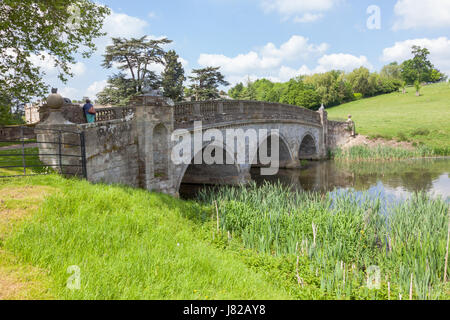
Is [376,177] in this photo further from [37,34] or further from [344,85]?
[344,85]

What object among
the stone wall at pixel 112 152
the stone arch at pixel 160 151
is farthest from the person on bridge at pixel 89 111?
the stone arch at pixel 160 151

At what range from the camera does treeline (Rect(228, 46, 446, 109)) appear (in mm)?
55406

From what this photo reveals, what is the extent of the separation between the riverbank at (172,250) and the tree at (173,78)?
23.1 meters

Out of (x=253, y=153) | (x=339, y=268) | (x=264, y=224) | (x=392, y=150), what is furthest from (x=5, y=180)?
(x=392, y=150)

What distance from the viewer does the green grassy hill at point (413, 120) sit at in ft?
98.4

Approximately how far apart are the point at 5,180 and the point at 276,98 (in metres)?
62.4

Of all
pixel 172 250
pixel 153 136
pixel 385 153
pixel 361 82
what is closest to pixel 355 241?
pixel 172 250

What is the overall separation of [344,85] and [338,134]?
38930 millimetres

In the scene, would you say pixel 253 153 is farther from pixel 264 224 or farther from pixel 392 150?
pixel 392 150

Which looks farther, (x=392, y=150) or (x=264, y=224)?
(x=392, y=150)

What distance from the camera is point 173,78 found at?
33.0m

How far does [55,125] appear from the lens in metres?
7.69

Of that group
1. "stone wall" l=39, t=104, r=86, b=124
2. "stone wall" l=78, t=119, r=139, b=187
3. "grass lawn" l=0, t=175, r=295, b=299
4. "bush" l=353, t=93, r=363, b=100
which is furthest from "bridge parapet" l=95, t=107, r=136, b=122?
"bush" l=353, t=93, r=363, b=100
